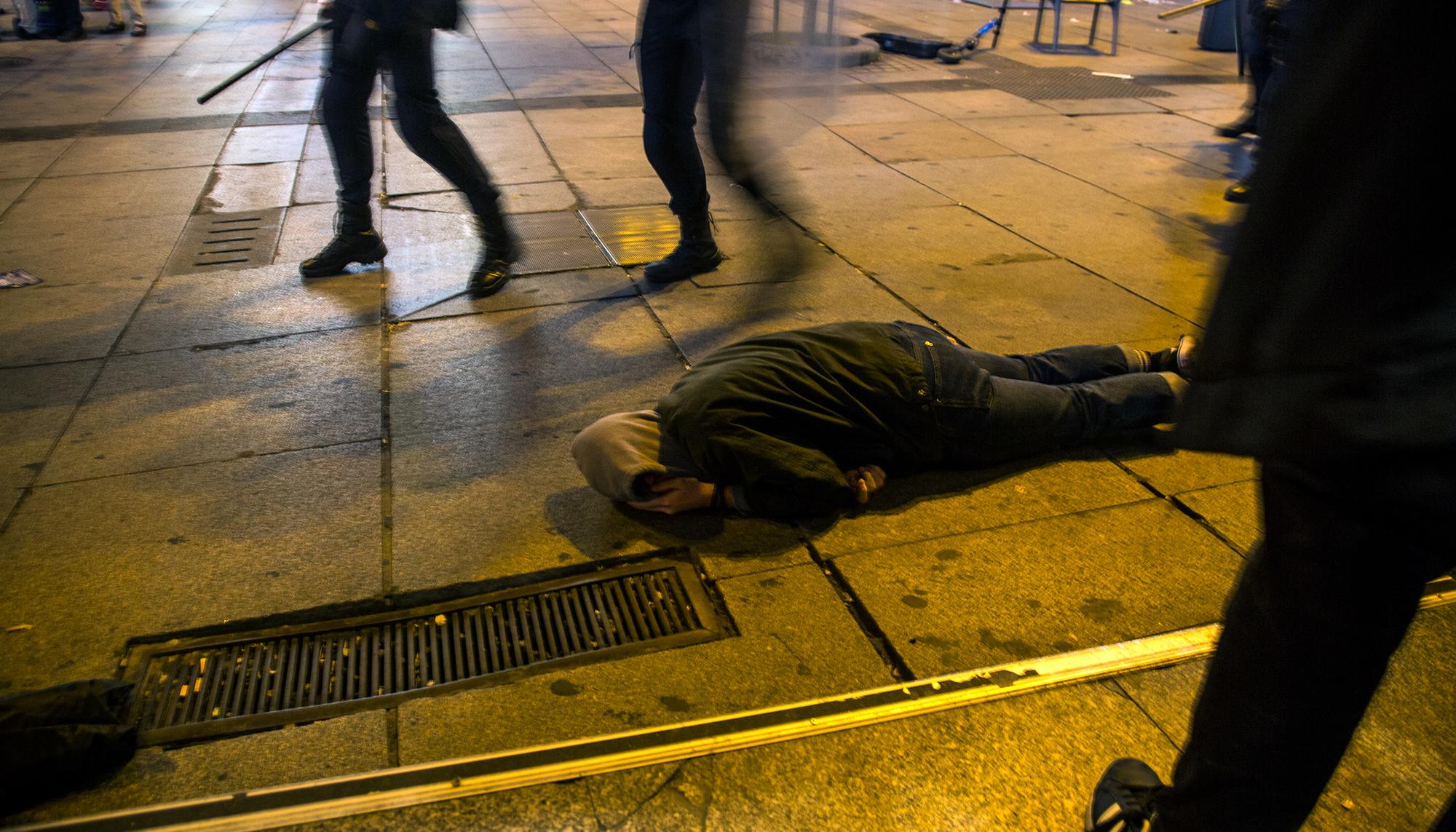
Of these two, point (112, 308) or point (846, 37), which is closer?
point (112, 308)

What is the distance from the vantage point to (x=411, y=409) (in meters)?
3.27

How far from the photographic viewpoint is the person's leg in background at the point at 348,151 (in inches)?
161

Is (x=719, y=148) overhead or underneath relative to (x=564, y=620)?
overhead

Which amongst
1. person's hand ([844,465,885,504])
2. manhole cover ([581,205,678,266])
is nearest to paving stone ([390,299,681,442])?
manhole cover ([581,205,678,266])

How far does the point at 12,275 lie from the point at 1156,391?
4553 millimetres

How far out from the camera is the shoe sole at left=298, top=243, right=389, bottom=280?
4.40 metres

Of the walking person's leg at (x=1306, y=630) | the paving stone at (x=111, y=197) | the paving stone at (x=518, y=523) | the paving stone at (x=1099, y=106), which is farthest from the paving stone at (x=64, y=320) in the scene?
the paving stone at (x=1099, y=106)

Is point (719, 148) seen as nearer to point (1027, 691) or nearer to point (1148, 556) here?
point (1148, 556)

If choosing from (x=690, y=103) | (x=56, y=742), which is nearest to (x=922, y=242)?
(x=690, y=103)

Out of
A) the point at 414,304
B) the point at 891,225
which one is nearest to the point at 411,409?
the point at 414,304

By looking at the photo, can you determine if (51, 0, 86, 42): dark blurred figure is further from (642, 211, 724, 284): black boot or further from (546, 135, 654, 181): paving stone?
(642, 211, 724, 284): black boot

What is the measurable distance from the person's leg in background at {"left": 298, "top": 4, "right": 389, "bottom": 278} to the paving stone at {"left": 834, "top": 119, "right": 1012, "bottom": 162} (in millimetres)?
3206

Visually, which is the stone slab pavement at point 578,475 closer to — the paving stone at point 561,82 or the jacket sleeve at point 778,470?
the jacket sleeve at point 778,470

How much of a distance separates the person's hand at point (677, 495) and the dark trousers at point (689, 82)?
1690 millimetres
